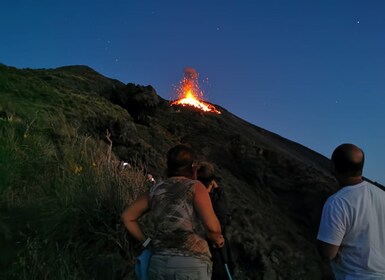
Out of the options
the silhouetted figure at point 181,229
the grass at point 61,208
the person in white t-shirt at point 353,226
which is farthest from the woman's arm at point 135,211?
the grass at point 61,208

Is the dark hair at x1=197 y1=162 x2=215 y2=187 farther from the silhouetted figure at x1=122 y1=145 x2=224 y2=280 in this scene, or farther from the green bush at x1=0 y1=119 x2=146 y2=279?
the green bush at x1=0 y1=119 x2=146 y2=279

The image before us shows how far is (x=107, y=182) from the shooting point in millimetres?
7559

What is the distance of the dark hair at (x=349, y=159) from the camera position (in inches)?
137

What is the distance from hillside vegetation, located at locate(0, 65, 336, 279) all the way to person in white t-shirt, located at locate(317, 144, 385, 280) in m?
3.50

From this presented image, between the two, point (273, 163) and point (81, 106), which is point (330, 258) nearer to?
point (81, 106)

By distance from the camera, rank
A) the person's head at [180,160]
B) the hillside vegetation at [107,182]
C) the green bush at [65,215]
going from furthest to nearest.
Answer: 1. the hillside vegetation at [107,182]
2. the green bush at [65,215]
3. the person's head at [180,160]

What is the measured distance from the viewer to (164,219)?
4.05 meters

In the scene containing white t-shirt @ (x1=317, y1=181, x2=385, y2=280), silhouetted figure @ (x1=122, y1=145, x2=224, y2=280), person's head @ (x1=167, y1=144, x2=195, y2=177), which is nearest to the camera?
white t-shirt @ (x1=317, y1=181, x2=385, y2=280)

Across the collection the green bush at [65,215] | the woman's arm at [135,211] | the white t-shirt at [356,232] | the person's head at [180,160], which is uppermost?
the person's head at [180,160]

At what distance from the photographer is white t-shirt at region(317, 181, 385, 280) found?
134 inches

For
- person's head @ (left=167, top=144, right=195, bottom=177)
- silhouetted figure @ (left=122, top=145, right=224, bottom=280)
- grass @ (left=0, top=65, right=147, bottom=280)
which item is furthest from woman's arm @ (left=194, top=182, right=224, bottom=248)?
grass @ (left=0, top=65, right=147, bottom=280)

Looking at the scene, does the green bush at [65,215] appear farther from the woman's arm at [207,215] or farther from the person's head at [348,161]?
the person's head at [348,161]

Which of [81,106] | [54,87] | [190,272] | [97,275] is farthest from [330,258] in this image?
[54,87]

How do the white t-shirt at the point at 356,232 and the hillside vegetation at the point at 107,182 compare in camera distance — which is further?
the hillside vegetation at the point at 107,182
